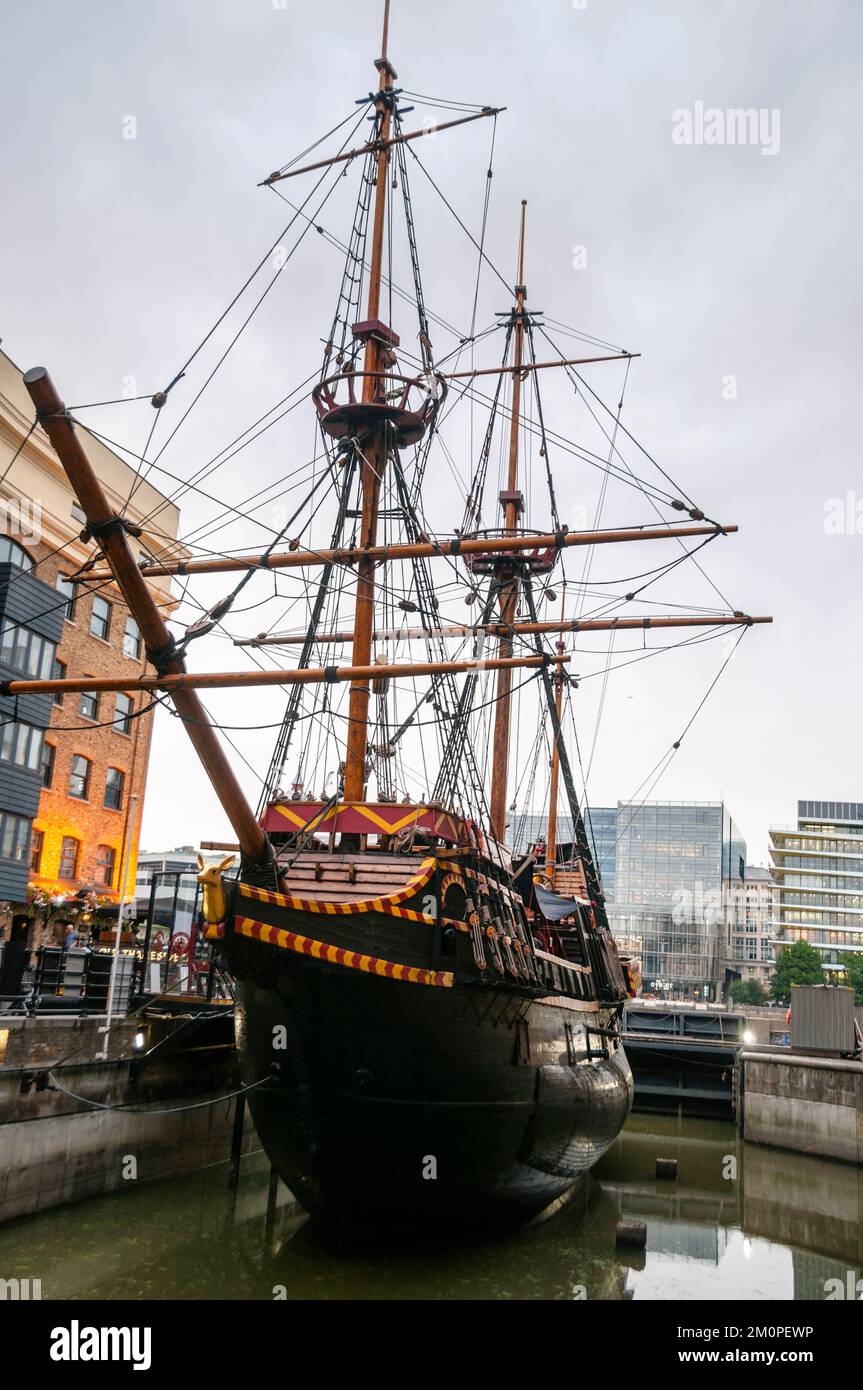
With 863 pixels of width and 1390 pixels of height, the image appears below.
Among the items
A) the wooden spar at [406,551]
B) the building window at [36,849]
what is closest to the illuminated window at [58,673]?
the building window at [36,849]

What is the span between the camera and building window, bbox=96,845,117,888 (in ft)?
101

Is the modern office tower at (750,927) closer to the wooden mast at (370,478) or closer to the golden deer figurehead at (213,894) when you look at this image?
the wooden mast at (370,478)

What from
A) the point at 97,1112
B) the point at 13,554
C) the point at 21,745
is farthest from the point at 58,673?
the point at 97,1112

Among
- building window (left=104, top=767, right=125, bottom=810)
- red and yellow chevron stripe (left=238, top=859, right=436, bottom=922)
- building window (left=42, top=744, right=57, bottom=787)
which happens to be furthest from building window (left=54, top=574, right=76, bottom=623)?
red and yellow chevron stripe (left=238, top=859, right=436, bottom=922)

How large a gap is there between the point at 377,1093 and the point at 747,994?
111 metres

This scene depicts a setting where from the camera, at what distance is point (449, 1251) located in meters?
13.9

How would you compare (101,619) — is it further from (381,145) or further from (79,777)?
(381,145)

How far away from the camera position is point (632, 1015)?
4084 cm

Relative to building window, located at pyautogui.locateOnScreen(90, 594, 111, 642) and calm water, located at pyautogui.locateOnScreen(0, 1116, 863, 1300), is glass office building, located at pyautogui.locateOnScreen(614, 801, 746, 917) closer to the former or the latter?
building window, located at pyautogui.locateOnScreen(90, 594, 111, 642)

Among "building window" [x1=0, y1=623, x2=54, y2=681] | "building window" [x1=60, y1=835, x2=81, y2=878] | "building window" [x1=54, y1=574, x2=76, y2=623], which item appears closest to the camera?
"building window" [x1=0, y1=623, x2=54, y2=681]

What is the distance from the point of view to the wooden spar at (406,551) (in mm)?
19031

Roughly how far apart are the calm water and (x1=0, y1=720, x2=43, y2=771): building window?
35.5 ft

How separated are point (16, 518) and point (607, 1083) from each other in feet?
63.9
